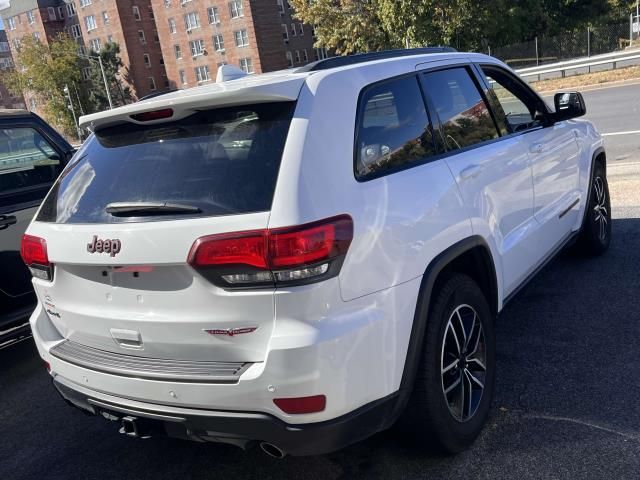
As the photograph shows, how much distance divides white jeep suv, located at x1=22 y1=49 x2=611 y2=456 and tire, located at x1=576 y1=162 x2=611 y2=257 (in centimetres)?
229

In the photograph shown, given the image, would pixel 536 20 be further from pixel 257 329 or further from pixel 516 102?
pixel 257 329

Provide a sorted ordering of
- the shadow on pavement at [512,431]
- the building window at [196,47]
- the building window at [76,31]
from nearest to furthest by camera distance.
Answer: the shadow on pavement at [512,431] → the building window at [196,47] → the building window at [76,31]

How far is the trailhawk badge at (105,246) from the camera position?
2.38 meters

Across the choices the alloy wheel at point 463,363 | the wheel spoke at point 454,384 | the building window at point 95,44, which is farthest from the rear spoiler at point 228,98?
the building window at point 95,44

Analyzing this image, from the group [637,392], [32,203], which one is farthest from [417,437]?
[32,203]

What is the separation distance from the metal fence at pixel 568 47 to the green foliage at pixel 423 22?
2.12 m

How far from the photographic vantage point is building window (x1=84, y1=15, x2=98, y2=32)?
75000mm

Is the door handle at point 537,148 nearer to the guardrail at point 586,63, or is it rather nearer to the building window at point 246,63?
the guardrail at point 586,63

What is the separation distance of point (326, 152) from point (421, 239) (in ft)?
1.90

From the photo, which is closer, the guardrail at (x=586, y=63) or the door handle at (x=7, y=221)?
the door handle at (x=7, y=221)

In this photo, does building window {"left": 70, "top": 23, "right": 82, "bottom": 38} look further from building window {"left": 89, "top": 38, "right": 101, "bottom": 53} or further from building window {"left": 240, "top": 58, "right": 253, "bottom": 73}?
building window {"left": 240, "top": 58, "right": 253, "bottom": 73}

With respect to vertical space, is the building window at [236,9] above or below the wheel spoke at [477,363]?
above

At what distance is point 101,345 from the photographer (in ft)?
8.65

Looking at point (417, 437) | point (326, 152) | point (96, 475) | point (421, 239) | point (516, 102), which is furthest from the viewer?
point (516, 102)
